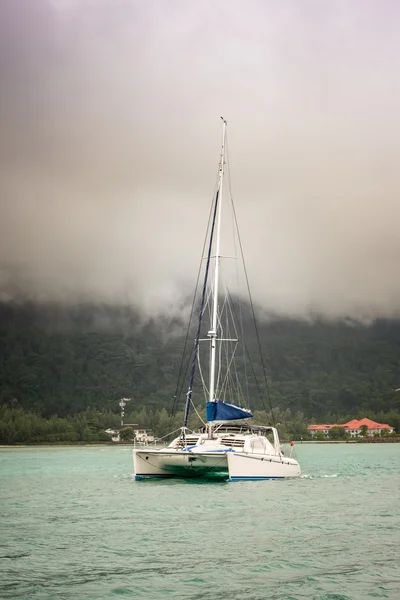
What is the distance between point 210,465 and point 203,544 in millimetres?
21670

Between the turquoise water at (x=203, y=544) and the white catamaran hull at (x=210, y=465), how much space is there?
148cm

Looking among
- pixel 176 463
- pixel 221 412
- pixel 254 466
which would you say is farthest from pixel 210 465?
pixel 221 412

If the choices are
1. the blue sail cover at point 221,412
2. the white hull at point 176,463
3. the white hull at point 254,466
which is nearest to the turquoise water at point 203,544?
the white hull at point 254,466

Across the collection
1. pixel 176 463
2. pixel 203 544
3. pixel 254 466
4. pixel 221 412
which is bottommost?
pixel 203 544

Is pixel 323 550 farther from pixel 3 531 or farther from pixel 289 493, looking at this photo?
pixel 289 493

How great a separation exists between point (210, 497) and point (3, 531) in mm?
14368

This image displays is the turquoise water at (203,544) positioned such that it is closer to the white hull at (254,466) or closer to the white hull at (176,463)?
the white hull at (254,466)

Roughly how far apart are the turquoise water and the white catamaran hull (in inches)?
58.2

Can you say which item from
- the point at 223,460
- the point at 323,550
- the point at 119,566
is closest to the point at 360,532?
the point at 323,550

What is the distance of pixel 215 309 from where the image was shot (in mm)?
53250

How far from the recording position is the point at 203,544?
26.2m

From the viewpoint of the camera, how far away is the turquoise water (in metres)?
19.4

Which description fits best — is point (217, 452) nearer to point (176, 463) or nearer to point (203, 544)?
→ point (176, 463)

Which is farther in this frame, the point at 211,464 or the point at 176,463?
the point at 176,463
